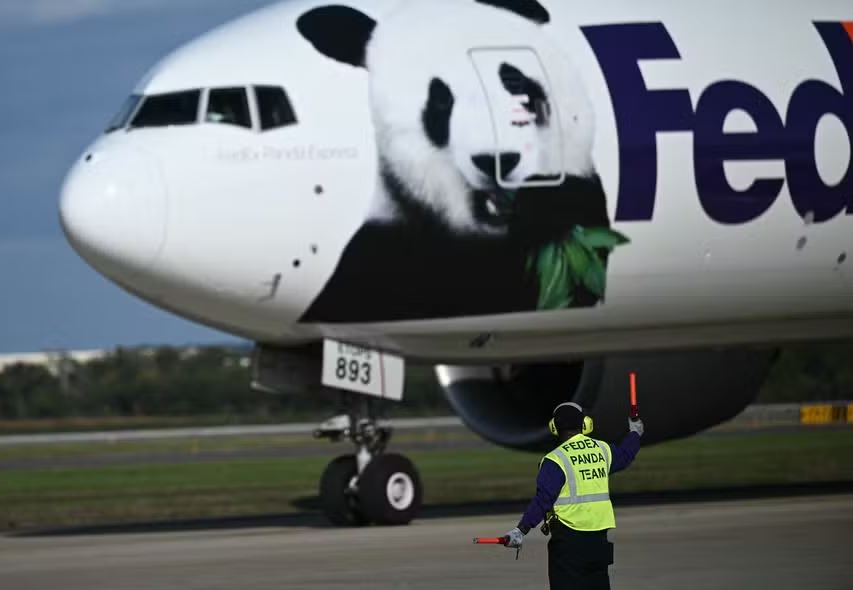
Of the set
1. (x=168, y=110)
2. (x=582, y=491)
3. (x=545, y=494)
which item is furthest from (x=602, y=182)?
(x=545, y=494)

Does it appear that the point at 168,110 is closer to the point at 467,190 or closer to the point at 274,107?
the point at 274,107

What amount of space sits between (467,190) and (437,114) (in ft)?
2.34

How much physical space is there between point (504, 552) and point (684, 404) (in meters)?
6.26

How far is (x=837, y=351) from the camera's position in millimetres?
36281

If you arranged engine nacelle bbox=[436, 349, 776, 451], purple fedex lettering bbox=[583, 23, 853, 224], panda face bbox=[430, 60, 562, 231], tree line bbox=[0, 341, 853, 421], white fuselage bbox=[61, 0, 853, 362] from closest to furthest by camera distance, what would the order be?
white fuselage bbox=[61, 0, 853, 362] → panda face bbox=[430, 60, 562, 231] → purple fedex lettering bbox=[583, 23, 853, 224] → engine nacelle bbox=[436, 349, 776, 451] → tree line bbox=[0, 341, 853, 421]

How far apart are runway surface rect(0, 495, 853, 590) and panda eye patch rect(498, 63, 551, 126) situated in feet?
12.1

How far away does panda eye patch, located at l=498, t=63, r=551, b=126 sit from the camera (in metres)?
19.5

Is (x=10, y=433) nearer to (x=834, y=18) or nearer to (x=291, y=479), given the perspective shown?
(x=291, y=479)

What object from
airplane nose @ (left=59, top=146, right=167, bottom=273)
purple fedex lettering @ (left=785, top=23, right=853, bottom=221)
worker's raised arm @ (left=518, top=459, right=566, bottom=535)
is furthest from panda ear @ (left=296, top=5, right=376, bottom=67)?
worker's raised arm @ (left=518, top=459, right=566, bottom=535)

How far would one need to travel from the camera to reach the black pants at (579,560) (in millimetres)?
11836

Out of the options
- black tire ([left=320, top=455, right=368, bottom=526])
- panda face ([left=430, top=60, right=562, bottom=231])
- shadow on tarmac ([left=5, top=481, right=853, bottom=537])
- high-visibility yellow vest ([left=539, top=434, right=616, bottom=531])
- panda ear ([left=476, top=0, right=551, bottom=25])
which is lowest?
shadow on tarmac ([left=5, top=481, right=853, bottom=537])

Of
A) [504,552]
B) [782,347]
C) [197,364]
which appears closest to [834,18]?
[782,347]

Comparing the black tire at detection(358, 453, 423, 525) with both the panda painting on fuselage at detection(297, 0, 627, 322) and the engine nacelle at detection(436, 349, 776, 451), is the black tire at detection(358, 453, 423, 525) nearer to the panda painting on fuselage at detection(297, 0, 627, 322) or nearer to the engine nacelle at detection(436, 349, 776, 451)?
the panda painting on fuselage at detection(297, 0, 627, 322)

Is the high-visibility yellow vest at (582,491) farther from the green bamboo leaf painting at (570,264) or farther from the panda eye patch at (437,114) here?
the green bamboo leaf painting at (570,264)
